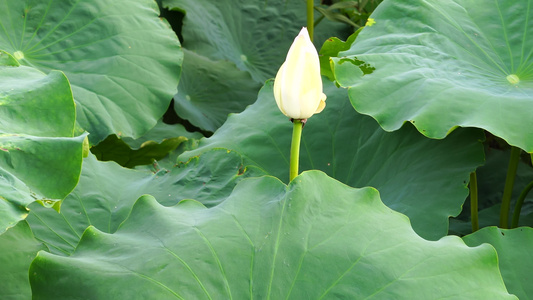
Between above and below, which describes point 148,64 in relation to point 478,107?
below

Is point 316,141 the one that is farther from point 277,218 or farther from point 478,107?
point 277,218

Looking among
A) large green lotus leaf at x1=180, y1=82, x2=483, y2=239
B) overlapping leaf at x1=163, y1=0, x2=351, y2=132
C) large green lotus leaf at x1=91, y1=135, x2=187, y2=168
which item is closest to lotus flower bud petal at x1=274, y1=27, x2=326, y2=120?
large green lotus leaf at x1=180, y1=82, x2=483, y2=239

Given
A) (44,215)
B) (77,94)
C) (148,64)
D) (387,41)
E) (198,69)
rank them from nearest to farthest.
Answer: (44,215), (387,41), (77,94), (148,64), (198,69)

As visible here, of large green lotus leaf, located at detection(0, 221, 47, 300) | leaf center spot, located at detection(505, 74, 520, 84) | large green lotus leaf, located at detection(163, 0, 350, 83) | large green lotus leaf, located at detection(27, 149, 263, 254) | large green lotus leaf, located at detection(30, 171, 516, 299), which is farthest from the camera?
large green lotus leaf, located at detection(163, 0, 350, 83)

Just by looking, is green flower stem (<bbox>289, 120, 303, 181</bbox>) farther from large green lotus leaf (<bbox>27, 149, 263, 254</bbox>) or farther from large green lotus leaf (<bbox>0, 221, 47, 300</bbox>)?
large green lotus leaf (<bbox>0, 221, 47, 300</bbox>)

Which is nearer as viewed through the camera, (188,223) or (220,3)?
(188,223)

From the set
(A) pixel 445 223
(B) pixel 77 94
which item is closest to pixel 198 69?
(B) pixel 77 94

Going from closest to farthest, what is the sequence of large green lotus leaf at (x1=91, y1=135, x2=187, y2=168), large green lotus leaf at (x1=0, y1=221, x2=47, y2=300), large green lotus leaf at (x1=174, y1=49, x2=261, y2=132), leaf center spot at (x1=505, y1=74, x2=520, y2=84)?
large green lotus leaf at (x1=0, y1=221, x2=47, y2=300) → leaf center spot at (x1=505, y1=74, x2=520, y2=84) → large green lotus leaf at (x1=91, y1=135, x2=187, y2=168) → large green lotus leaf at (x1=174, y1=49, x2=261, y2=132)

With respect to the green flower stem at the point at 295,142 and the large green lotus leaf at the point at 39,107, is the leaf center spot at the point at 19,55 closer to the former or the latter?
the large green lotus leaf at the point at 39,107
